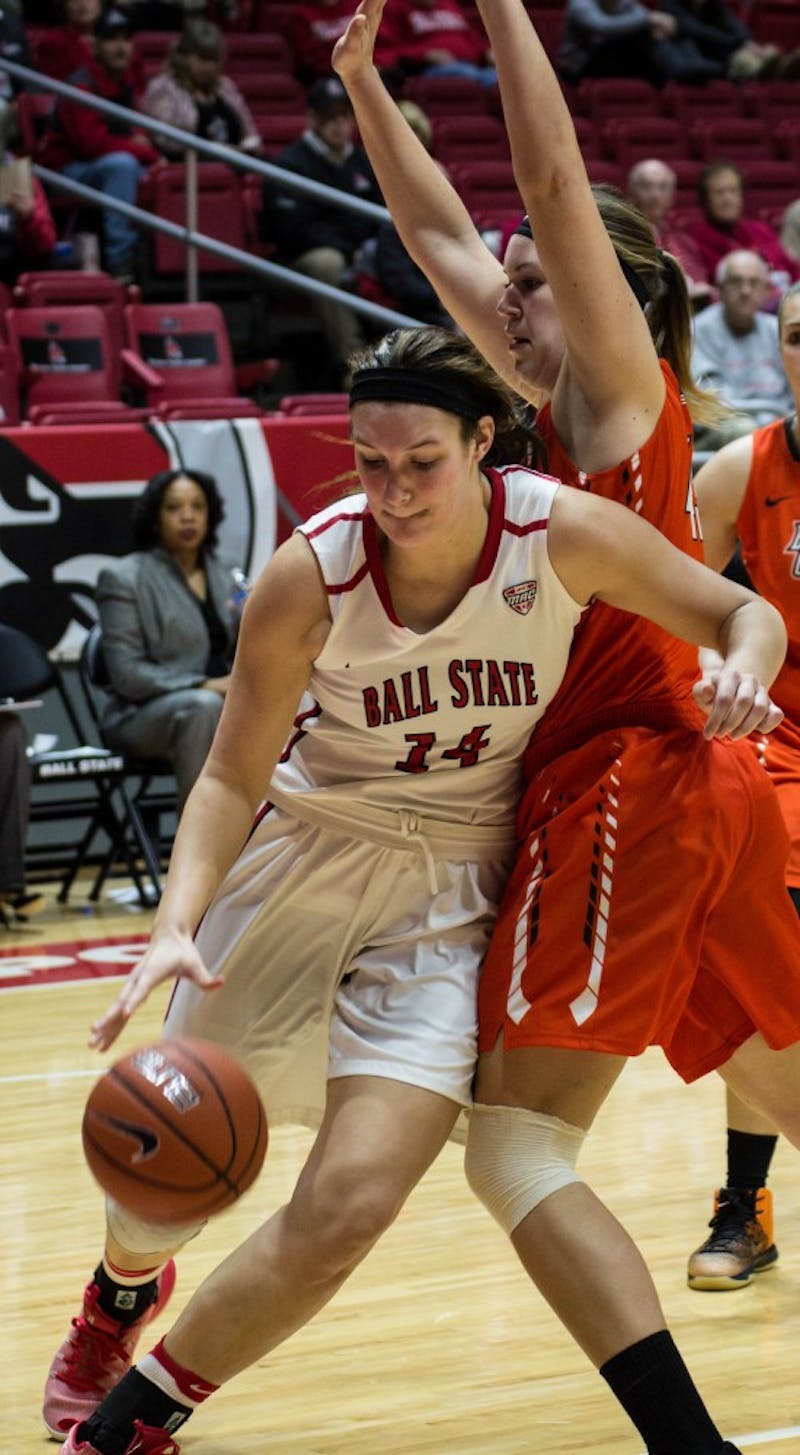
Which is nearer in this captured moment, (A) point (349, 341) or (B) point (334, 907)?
(B) point (334, 907)

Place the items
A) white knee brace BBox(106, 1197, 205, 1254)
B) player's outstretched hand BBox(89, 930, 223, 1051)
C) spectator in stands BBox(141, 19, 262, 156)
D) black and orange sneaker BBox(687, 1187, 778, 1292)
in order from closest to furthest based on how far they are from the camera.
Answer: player's outstretched hand BBox(89, 930, 223, 1051) < white knee brace BBox(106, 1197, 205, 1254) < black and orange sneaker BBox(687, 1187, 778, 1292) < spectator in stands BBox(141, 19, 262, 156)

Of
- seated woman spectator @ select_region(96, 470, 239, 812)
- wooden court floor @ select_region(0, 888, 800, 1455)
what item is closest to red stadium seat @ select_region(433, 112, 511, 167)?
seated woman spectator @ select_region(96, 470, 239, 812)

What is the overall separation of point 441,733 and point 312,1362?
1.32 meters

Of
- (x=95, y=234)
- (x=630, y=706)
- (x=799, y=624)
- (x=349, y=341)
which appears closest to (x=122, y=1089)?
(x=630, y=706)

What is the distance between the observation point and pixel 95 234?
10.9 metres

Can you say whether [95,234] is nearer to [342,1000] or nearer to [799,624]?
[799,624]

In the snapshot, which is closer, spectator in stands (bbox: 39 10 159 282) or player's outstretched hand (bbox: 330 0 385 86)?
player's outstretched hand (bbox: 330 0 385 86)

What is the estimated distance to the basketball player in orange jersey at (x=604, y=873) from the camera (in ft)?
9.02

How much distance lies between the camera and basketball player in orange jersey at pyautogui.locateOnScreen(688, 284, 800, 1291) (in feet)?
13.2

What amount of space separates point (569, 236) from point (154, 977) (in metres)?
1.17

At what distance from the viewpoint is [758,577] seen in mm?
4188

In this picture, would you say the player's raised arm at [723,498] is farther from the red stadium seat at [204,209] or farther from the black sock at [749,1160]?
the red stadium seat at [204,209]

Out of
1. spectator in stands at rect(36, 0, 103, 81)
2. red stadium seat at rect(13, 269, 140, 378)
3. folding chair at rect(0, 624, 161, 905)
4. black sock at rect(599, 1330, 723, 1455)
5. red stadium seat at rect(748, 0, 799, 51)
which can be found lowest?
folding chair at rect(0, 624, 161, 905)

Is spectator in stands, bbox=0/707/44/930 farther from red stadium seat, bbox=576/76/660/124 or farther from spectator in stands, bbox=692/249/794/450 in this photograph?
red stadium seat, bbox=576/76/660/124
